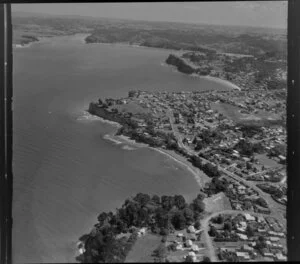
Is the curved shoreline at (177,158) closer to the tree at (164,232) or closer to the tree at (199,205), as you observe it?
the tree at (199,205)

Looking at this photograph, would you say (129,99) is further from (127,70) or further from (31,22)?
(31,22)

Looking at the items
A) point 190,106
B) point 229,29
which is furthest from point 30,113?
point 229,29

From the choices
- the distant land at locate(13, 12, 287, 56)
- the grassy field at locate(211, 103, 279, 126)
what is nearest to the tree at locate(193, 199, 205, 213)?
the grassy field at locate(211, 103, 279, 126)

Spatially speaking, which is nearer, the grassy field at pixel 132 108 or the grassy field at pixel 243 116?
the grassy field at pixel 243 116

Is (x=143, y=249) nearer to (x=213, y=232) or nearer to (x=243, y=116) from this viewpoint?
(x=213, y=232)

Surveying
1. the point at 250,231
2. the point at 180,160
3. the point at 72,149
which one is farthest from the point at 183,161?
the point at 72,149

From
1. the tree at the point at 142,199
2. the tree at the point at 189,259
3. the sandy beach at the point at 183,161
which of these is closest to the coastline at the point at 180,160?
the sandy beach at the point at 183,161
